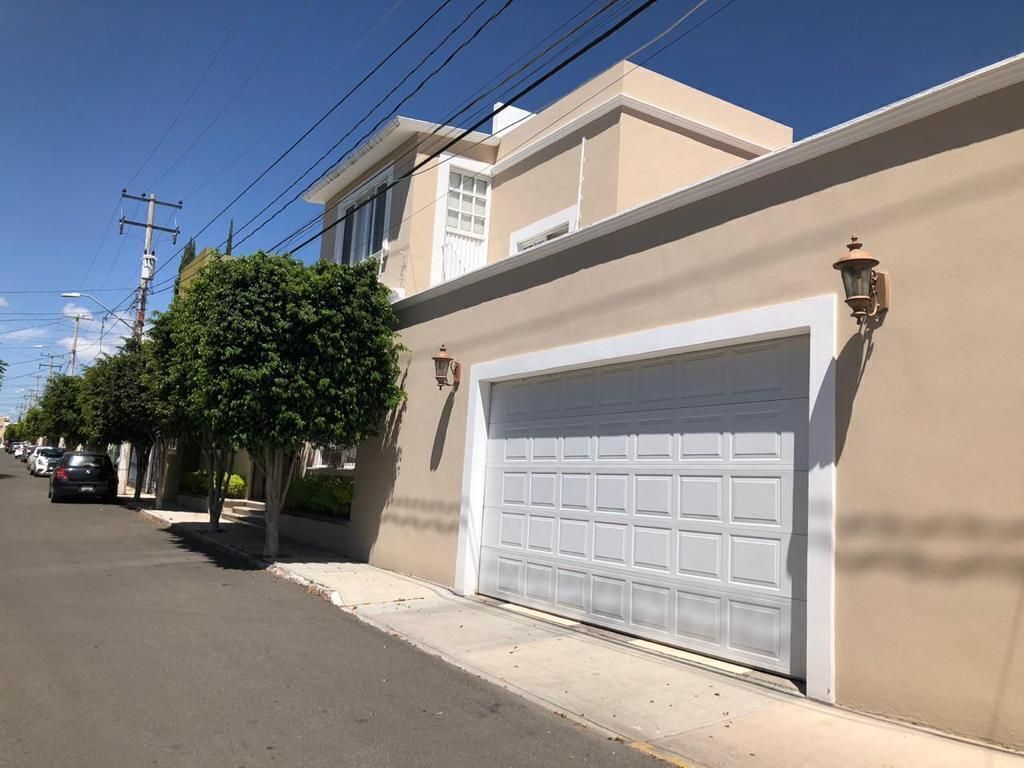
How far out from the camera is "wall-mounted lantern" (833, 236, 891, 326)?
550cm

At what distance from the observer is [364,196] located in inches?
637

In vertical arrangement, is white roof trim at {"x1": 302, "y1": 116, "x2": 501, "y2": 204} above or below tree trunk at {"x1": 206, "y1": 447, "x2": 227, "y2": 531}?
above

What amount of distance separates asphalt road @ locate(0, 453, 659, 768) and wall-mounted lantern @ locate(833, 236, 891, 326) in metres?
3.56

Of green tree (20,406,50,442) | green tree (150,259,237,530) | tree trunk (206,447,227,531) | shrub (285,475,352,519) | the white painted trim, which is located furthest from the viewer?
green tree (20,406,50,442)

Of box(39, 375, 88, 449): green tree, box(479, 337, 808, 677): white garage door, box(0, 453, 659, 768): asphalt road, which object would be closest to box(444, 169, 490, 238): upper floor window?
box(479, 337, 808, 677): white garage door

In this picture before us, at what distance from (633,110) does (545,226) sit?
2435mm

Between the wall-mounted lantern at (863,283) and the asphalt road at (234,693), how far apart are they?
3565 millimetres

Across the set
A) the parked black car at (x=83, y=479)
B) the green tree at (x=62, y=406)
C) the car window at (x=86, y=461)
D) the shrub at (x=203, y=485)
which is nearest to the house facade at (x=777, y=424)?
the shrub at (x=203, y=485)

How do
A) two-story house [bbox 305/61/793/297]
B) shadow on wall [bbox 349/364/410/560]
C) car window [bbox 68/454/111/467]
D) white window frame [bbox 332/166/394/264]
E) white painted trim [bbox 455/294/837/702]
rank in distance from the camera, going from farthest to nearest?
car window [bbox 68/454/111/467] < white window frame [bbox 332/166/394/264] < two-story house [bbox 305/61/793/297] < shadow on wall [bbox 349/364/410/560] < white painted trim [bbox 455/294/837/702]

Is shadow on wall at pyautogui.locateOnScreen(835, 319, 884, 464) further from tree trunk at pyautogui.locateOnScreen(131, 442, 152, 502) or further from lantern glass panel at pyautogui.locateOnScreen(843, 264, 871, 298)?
tree trunk at pyautogui.locateOnScreen(131, 442, 152, 502)

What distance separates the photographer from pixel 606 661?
22.0 ft

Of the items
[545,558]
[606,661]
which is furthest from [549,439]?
[606,661]

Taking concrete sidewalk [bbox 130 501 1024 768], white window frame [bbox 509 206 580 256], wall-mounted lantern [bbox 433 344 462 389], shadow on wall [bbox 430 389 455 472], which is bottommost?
concrete sidewalk [bbox 130 501 1024 768]

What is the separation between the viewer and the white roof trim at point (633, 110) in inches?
474
